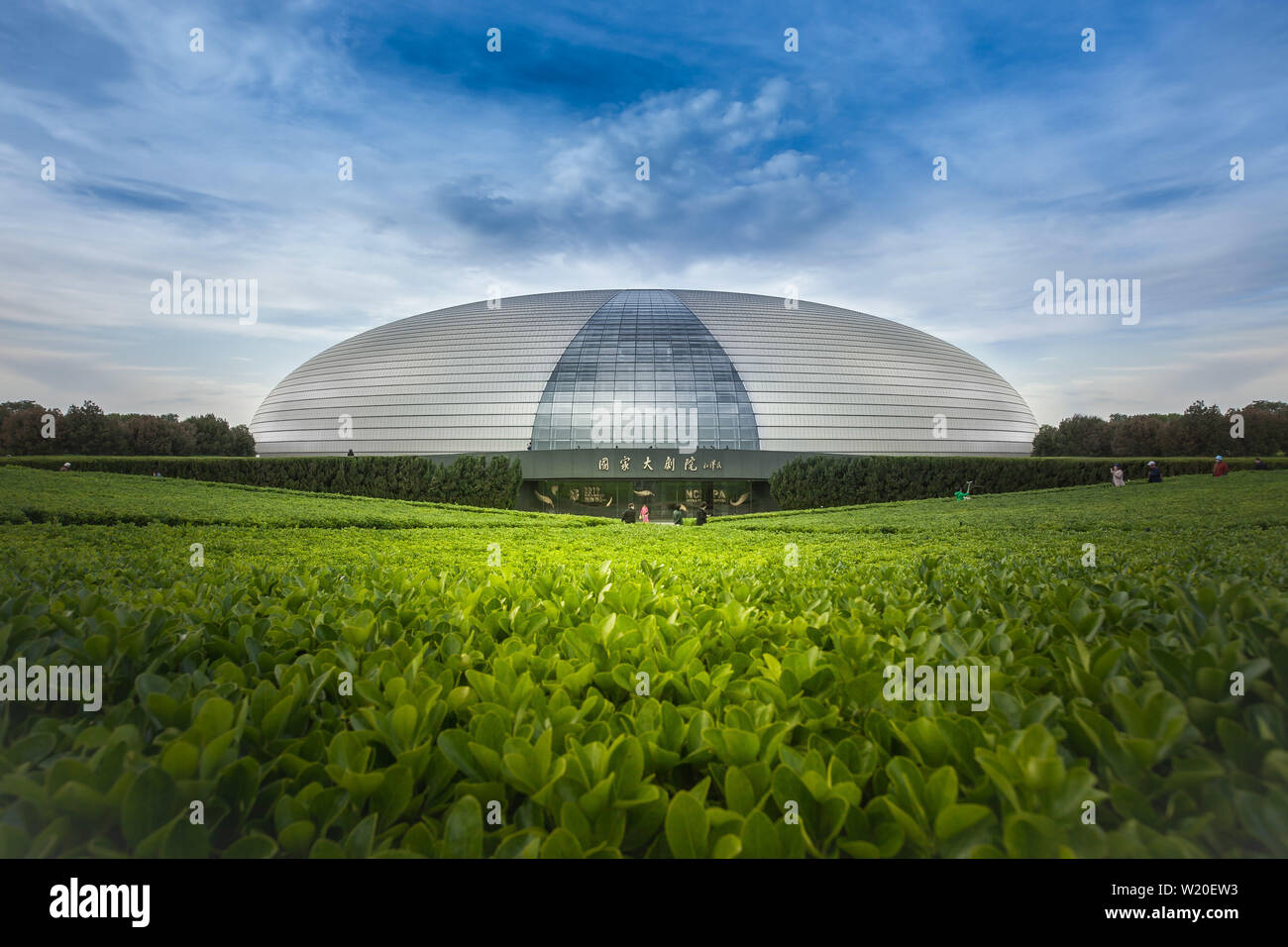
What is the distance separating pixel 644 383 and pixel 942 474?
1642 centimetres

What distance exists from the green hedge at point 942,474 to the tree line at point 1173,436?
1168cm

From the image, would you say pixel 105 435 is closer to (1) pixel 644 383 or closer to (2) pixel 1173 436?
(1) pixel 644 383

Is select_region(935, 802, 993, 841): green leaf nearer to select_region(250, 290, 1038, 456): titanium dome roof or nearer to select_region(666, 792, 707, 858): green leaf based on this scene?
select_region(666, 792, 707, 858): green leaf

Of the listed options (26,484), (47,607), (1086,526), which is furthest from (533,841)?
(26,484)

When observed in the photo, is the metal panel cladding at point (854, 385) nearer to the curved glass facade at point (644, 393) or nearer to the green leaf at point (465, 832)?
the curved glass facade at point (644, 393)

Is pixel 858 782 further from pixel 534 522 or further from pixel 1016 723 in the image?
→ pixel 534 522

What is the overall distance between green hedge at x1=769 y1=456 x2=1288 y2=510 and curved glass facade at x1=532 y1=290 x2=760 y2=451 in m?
6.71

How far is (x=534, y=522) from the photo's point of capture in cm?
2164

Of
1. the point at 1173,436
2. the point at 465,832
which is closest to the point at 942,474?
the point at 1173,436

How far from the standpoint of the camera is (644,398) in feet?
132

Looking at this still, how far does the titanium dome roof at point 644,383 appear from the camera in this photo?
40.3 metres

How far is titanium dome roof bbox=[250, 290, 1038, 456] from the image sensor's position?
4031 cm

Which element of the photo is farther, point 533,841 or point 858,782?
point 858,782
